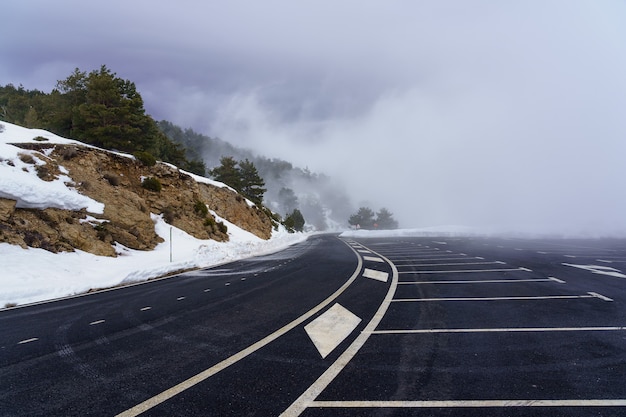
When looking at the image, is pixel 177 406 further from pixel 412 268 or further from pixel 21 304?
pixel 412 268

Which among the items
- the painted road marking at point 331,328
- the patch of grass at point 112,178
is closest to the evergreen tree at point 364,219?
the patch of grass at point 112,178

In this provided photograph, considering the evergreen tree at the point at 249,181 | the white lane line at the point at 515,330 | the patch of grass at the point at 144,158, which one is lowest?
the white lane line at the point at 515,330

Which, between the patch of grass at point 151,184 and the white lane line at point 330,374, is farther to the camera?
the patch of grass at point 151,184

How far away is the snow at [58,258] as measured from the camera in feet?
31.5

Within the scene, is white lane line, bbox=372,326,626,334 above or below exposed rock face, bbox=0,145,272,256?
below

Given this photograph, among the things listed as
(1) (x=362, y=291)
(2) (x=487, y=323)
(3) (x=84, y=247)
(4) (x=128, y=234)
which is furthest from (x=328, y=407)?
(4) (x=128, y=234)

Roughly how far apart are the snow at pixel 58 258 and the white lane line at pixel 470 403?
959cm

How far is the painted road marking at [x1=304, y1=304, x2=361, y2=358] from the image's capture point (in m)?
4.52

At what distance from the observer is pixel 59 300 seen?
863 centimetres

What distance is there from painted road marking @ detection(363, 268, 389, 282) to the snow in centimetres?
790

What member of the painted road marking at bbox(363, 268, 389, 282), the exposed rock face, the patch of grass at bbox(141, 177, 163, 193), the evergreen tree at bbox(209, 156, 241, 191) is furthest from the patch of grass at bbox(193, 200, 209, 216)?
the evergreen tree at bbox(209, 156, 241, 191)

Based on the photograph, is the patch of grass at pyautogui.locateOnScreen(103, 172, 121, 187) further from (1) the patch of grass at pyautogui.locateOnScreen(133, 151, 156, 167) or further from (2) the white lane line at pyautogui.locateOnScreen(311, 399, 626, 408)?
(2) the white lane line at pyautogui.locateOnScreen(311, 399, 626, 408)

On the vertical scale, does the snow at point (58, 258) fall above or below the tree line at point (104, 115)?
below

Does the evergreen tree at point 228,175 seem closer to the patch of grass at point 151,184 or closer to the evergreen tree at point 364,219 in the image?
the patch of grass at point 151,184
